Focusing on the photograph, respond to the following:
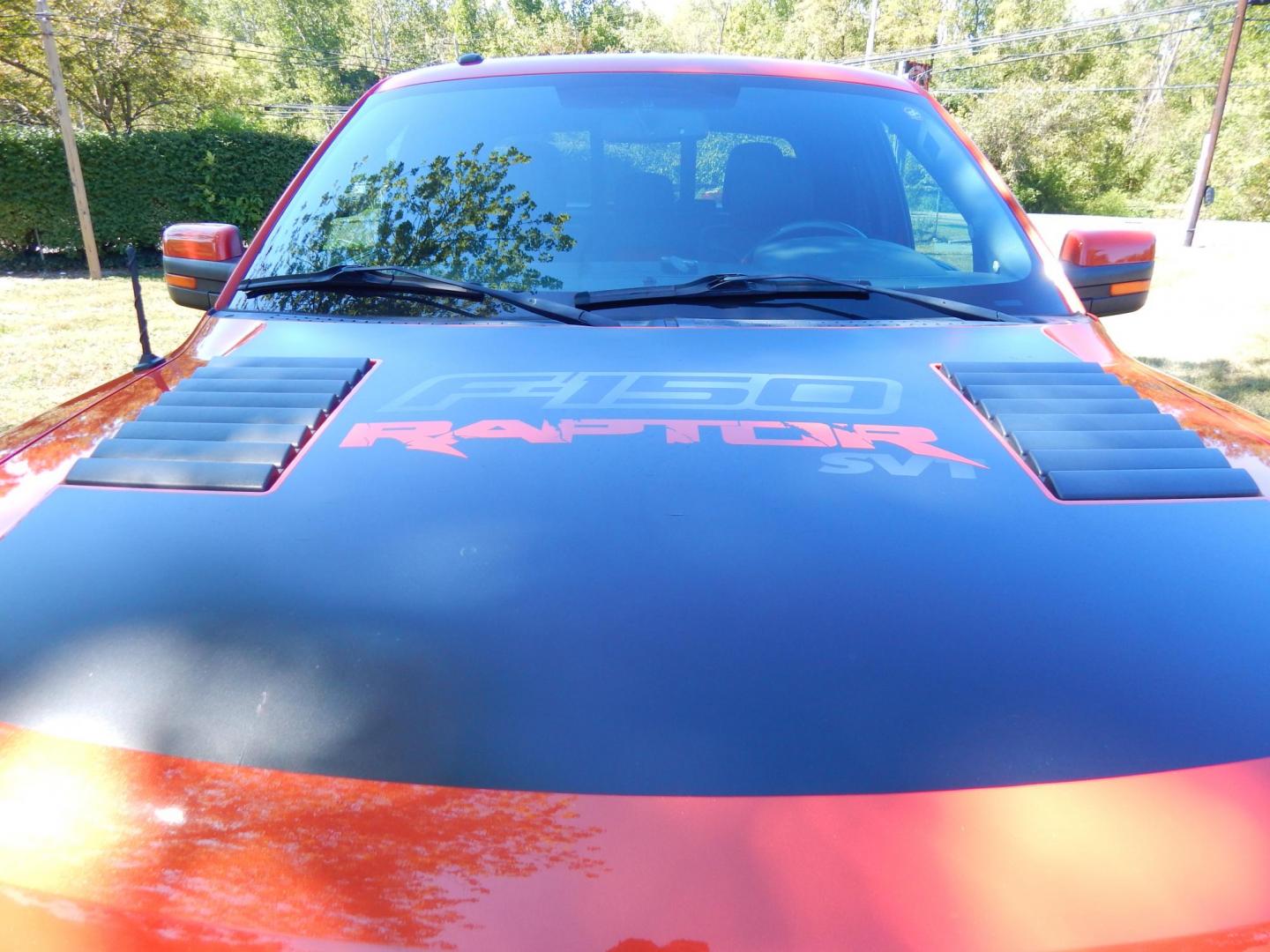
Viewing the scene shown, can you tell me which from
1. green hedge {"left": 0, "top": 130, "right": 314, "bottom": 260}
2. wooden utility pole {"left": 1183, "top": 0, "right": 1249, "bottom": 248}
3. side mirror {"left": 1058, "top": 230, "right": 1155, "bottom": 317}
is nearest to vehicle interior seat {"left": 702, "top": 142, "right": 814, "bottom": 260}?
side mirror {"left": 1058, "top": 230, "right": 1155, "bottom": 317}

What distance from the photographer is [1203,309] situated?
32.8 feet

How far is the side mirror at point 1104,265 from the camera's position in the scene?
210 centimetres

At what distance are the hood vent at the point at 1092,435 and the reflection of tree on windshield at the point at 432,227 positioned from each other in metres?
0.88

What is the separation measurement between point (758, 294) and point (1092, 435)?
0.70 m

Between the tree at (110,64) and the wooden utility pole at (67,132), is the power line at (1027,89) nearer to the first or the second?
the tree at (110,64)

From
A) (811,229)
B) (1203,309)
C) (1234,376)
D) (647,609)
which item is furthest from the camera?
(1203,309)

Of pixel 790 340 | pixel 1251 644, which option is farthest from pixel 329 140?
pixel 1251 644

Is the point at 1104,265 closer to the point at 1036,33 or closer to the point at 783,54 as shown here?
the point at 1036,33

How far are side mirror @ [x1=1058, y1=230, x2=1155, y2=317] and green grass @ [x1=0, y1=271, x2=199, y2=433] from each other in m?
5.40

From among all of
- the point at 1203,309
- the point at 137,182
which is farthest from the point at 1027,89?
the point at 137,182

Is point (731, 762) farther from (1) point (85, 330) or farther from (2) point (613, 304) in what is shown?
(1) point (85, 330)

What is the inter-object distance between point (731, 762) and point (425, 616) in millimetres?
349

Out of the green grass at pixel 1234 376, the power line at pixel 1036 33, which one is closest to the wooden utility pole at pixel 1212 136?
the power line at pixel 1036 33

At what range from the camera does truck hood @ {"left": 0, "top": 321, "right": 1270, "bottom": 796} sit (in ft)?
2.60
